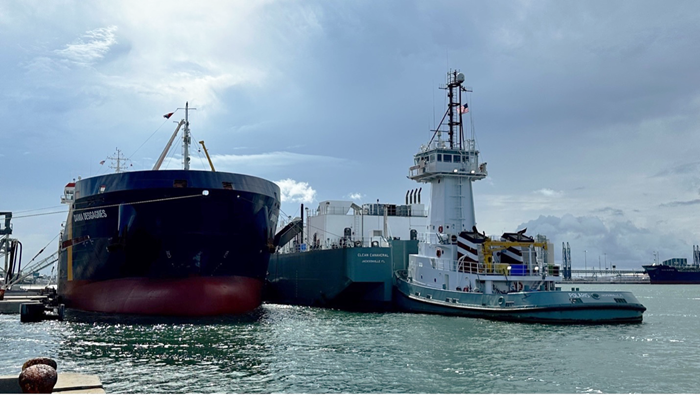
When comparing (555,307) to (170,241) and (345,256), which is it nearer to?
(345,256)

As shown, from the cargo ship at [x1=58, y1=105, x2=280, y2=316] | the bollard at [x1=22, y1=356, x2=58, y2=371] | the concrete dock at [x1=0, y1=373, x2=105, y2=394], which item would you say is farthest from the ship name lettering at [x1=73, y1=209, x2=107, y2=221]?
the bollard at [x1=22, y1=356, x2=58, y2=371]

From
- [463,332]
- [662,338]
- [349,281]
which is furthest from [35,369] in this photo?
[349,281]

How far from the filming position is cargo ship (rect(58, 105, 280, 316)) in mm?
24469

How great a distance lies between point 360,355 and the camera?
1666 cm

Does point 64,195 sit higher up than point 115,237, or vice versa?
point 64,195

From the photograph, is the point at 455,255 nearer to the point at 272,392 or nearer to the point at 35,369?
the point at 272,392

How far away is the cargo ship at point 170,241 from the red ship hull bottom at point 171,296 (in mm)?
40

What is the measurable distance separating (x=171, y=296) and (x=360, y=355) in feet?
35.4

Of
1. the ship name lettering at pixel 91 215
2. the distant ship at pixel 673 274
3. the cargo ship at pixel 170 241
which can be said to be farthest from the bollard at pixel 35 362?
the distant ship at pixel 673 274

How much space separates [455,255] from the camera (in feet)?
102

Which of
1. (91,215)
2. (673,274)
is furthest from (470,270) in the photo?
(673,274)

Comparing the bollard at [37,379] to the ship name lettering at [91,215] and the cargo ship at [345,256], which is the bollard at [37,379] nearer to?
the ship name lettering at [91,215]

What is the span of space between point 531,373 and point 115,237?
1777 centimetres

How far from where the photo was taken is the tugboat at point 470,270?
25.1m
